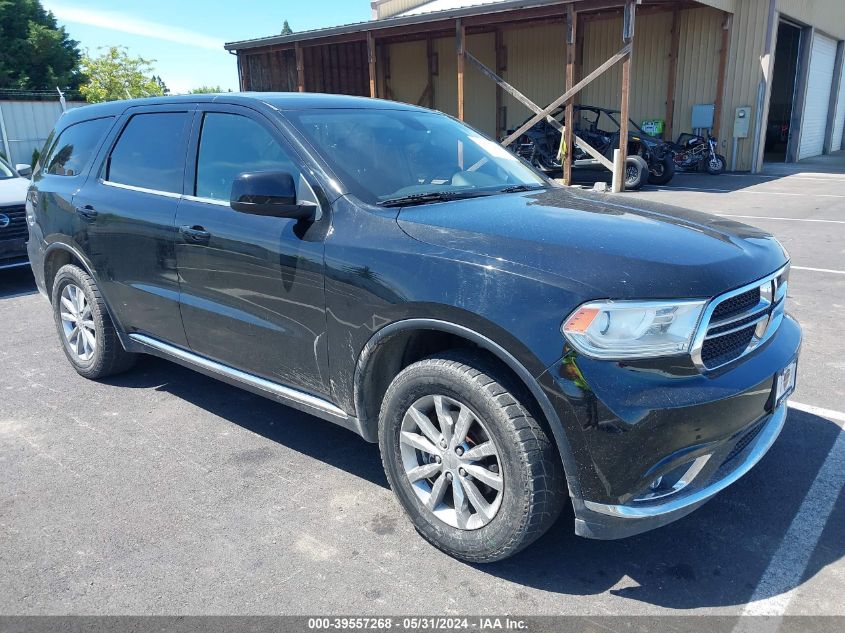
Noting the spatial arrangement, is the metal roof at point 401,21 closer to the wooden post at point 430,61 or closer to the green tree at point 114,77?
the wooden post at point 430,61

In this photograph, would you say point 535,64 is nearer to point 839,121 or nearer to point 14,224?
point 839,121

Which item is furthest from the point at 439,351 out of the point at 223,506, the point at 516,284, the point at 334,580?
the point at 223,506

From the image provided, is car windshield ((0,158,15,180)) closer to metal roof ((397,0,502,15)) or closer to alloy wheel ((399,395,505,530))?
alloy wheel ((399,395,505,530))

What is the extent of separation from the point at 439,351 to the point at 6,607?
190 centimetres

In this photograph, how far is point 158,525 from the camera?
3.03 meters

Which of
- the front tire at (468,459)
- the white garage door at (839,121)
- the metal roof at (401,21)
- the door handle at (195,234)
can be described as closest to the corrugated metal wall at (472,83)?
the metal roof at (401,21)

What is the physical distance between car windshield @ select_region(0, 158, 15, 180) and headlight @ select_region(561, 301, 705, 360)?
8448 mm

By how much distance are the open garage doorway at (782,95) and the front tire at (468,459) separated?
2319 cm

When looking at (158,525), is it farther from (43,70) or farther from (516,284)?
(43,70)

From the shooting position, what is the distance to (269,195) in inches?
116

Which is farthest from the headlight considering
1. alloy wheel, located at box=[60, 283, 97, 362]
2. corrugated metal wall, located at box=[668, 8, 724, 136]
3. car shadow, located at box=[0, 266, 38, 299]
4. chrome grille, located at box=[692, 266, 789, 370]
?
corrugated metal wall, located at box=[668, 8, 724, 136]

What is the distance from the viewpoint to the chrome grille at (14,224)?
7395 mm


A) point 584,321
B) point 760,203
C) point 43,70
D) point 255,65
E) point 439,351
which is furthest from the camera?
point 43,70

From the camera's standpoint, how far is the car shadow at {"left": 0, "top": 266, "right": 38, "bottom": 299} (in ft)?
24.7
